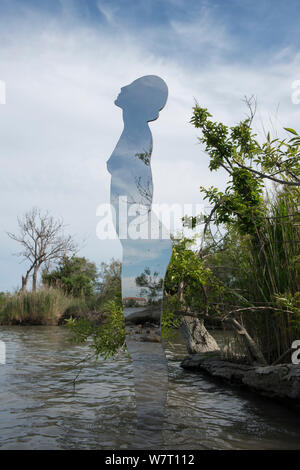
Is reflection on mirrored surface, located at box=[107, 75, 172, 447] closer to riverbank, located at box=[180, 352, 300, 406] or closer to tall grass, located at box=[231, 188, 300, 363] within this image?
riverbank, located at box=[180, 352, 300, 406]

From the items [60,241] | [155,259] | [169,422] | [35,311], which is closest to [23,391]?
[169,422]

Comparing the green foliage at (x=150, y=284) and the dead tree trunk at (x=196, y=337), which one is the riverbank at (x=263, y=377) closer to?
the dead tree trunk at (x=196, y=337)

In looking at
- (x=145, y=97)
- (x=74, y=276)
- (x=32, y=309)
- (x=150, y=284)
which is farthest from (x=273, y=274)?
(x=74, y=276)

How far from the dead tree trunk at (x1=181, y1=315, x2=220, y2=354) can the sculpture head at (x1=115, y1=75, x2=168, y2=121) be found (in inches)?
139

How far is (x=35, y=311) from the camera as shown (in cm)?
1180

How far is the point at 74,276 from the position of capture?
1834cm

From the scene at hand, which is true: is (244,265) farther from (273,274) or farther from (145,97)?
(145,97)

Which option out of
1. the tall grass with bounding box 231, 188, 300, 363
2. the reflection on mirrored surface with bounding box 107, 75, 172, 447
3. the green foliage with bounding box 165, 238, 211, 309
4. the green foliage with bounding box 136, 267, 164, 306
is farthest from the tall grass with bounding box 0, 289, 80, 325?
the green foliage with bounding box 136, 267, 164, 306

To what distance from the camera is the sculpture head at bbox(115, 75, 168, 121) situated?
9.62 feet

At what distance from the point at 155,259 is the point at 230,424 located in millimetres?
1531

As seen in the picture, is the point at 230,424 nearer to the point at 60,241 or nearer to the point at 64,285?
the point at 64,285

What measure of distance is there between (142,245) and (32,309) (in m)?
9.98

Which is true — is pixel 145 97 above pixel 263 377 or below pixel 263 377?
above

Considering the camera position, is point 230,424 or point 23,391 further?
point 23,391
